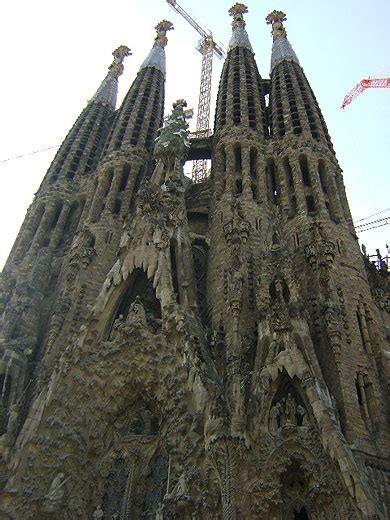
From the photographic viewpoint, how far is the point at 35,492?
13445 millimetres

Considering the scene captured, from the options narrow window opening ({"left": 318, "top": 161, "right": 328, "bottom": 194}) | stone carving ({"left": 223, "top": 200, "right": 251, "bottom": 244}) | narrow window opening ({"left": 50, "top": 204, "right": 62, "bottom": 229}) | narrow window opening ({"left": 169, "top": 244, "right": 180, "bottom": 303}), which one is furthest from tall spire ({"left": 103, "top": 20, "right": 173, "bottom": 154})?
narrow window opening ({"left": 169, "top": 244, "right": 180, "bottom": 303})

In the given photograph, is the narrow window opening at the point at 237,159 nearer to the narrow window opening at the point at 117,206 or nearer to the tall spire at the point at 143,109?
the tall spire at the point at 143,109

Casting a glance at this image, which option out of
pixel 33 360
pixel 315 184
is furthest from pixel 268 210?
pixel 33 360

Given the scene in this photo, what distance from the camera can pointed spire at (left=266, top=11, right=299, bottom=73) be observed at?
29.1 m

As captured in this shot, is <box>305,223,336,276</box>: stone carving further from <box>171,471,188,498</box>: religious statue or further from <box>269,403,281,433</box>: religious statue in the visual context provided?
<box>171,471,188,498</box>: religious statue

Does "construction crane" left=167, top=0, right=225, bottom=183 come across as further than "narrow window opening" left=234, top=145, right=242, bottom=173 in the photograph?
Yes

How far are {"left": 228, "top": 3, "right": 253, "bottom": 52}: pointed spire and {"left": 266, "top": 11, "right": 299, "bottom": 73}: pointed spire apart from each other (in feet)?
5.23

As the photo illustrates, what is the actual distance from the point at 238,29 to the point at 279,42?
3850 millimetres

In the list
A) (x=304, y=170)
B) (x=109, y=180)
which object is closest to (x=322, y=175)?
(x=304, y=170)

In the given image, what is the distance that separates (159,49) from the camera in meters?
35.2

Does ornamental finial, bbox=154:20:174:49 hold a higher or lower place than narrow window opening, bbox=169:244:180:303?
higher

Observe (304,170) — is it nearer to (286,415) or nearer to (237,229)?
(237,229)

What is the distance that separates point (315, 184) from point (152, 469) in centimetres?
1105

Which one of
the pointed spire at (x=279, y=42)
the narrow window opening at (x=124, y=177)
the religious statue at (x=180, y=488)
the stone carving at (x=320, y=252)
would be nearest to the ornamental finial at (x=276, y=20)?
the pointed spire at (x=279, y=42)
